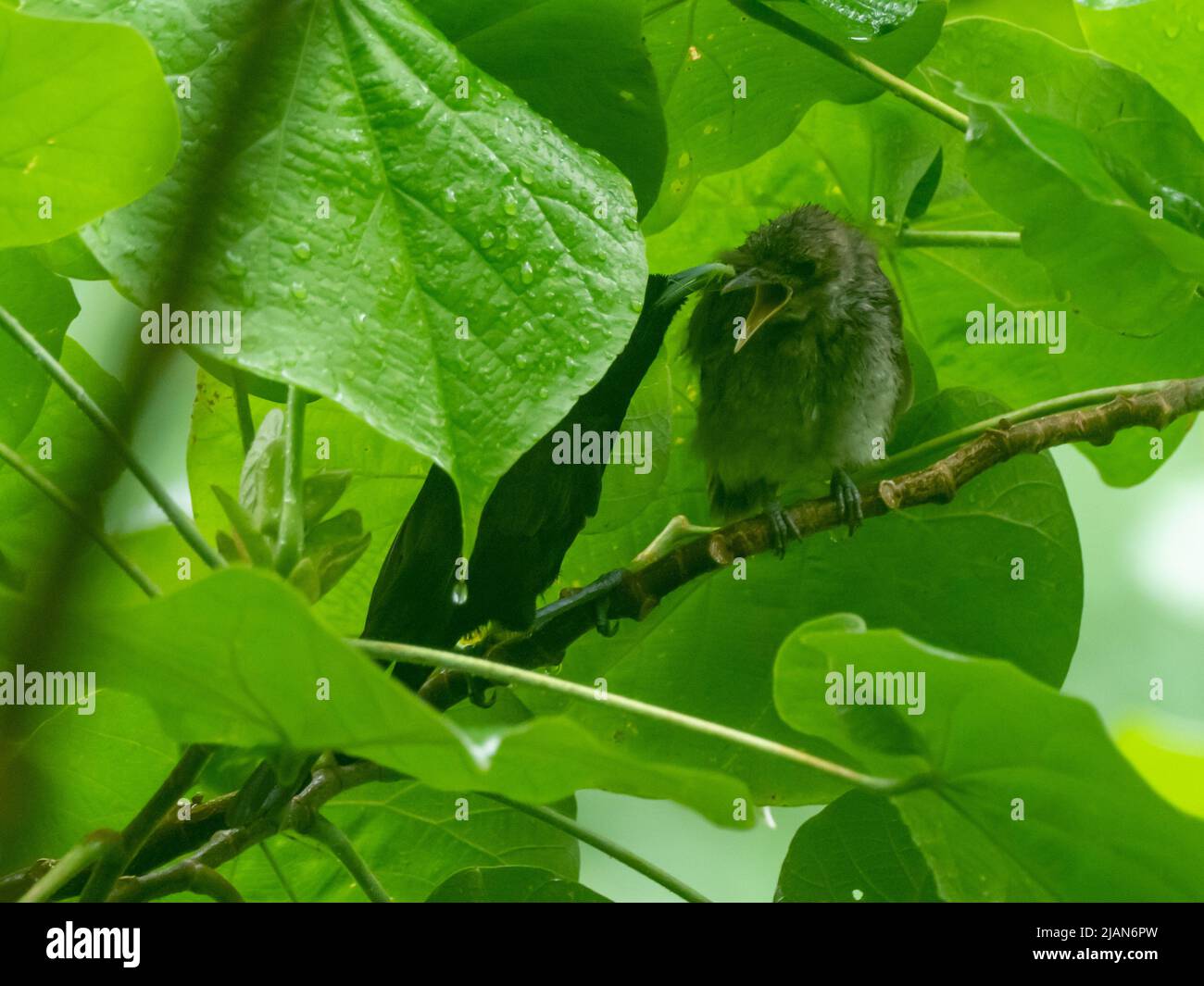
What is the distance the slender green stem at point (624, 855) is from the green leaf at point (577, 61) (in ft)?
1.59

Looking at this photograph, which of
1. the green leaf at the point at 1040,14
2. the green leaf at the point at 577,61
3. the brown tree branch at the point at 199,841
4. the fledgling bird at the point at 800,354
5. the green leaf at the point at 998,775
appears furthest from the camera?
the fledgling bird at the point at 800,354

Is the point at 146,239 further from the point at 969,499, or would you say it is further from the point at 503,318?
the point at 969,499

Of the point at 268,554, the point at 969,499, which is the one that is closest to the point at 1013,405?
the point at 969,499

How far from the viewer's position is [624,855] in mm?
884

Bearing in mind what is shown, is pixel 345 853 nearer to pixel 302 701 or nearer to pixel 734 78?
pixel 302 701

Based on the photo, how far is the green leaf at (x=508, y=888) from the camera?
3.05ft

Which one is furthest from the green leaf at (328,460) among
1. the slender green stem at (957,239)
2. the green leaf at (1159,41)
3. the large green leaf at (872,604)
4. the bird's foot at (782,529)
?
the green leaf at (1159,41)

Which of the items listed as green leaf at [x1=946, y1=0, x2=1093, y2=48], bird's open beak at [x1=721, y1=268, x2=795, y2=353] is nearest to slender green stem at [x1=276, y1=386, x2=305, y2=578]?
bird's open beak at [x1=721, y1=268, x2=795, y2=353]

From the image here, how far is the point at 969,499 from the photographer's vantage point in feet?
3.95

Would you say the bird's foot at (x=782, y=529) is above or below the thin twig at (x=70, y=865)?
above

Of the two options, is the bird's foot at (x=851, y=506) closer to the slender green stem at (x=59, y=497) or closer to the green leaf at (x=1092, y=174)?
the green leaf at (x=1092, y=174)

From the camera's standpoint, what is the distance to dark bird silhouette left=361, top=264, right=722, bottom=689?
1215mm

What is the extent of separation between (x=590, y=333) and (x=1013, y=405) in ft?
2.39

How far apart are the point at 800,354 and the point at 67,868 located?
1.23 meters
